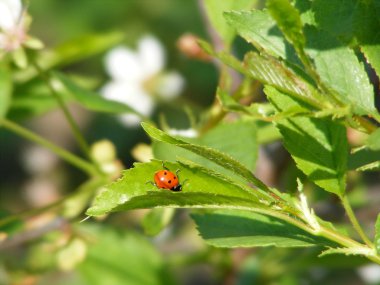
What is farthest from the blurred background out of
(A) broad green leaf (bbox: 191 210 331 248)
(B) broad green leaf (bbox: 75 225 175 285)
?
(A) broad green leaf (bbox: 191 210 331 248)

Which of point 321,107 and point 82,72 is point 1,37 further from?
point 82,72

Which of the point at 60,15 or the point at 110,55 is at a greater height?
the point at 60,15

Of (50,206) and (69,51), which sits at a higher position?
(69,51)

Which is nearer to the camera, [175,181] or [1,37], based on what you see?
[175,181]

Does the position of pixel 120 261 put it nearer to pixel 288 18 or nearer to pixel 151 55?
pixel 151 55

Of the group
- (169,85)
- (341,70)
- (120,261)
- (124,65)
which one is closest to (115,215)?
(120,261)

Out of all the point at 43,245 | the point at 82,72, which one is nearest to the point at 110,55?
the point at 82,72

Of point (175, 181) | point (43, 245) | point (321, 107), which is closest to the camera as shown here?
point (321, 107)

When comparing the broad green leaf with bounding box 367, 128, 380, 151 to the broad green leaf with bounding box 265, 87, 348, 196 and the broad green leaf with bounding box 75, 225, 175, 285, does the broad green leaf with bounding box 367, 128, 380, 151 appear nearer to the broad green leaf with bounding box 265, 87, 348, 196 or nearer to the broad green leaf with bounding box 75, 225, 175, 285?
the broad green leaf with bounding box 265, 87, 348, 196
